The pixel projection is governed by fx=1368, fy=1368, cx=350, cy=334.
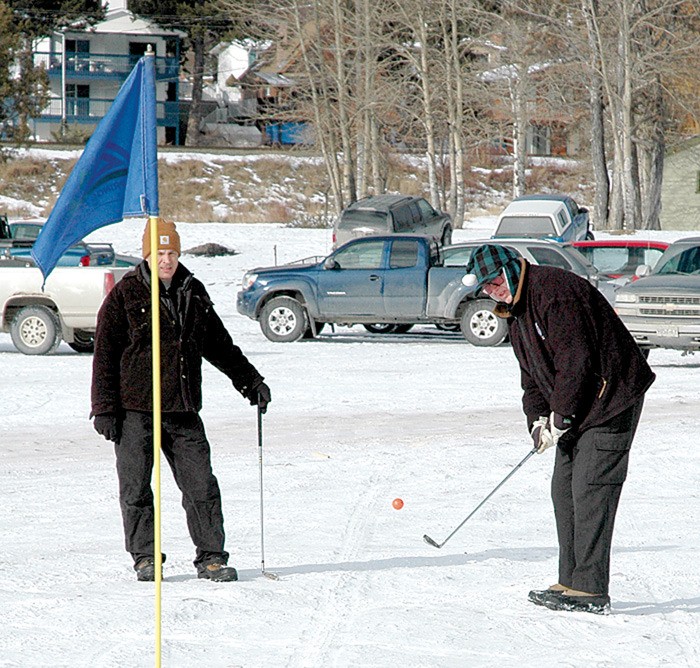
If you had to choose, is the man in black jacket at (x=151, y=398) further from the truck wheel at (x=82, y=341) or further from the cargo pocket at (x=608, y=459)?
the truck wheel at (x=82, y=341)

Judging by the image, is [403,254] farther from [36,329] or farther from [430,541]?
[430,541]

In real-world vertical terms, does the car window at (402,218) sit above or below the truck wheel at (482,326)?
above

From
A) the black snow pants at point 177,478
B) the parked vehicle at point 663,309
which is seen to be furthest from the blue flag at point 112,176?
the parked vehicle at point 663,309

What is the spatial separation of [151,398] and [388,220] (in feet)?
88.4

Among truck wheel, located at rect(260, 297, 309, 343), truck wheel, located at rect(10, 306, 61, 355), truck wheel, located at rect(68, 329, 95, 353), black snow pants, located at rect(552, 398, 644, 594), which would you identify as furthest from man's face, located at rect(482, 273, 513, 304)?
truck wheel, located at rect(260, 297, 309, 343)

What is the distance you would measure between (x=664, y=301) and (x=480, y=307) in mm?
3278

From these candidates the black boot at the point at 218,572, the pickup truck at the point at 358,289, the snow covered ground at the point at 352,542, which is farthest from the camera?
the pickup truck at the point at 358,289

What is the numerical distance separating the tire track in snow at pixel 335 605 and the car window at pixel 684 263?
1050 centimetres

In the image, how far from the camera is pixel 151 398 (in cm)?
697

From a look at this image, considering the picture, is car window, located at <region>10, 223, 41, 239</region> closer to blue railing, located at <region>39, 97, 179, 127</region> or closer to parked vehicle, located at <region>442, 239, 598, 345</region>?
parked vehicle, located at <region>442, 239, 598, 345</region>

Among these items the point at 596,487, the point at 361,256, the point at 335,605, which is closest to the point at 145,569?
the point at 335,605

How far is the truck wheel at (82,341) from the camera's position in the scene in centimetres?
1936

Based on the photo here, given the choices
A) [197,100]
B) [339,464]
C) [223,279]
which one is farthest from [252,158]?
[339,464]

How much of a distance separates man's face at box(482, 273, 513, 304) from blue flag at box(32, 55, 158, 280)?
5.25 feet
